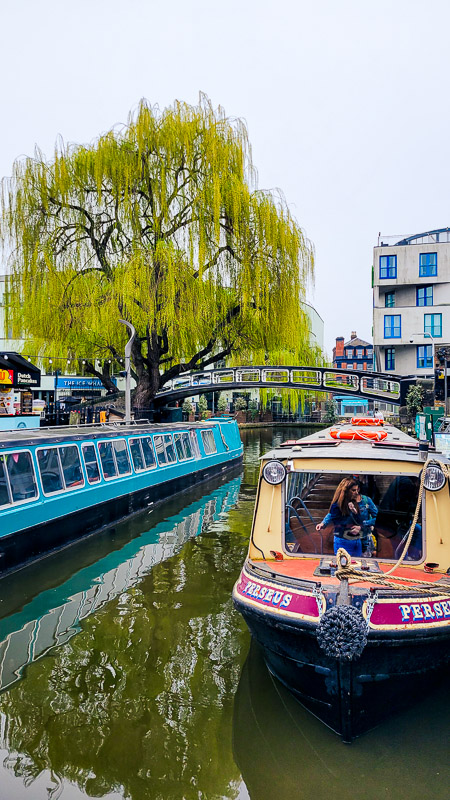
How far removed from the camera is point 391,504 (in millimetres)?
9781

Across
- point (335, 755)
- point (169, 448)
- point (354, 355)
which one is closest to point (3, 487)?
point (335, 755)

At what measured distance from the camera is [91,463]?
13922mm

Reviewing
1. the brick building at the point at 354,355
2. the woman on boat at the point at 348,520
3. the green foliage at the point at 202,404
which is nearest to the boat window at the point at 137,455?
the woman on boat at the point at 348,520

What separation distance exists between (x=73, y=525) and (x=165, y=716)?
6804mm

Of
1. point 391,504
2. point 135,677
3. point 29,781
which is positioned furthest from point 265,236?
point 29,781

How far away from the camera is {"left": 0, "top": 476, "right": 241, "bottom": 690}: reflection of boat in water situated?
24.9 feet

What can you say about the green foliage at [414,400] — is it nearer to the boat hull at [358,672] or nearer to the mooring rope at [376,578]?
the mooring rope at [376,578]

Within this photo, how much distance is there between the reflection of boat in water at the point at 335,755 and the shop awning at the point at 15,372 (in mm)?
22821

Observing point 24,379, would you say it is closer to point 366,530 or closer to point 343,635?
point 366,530

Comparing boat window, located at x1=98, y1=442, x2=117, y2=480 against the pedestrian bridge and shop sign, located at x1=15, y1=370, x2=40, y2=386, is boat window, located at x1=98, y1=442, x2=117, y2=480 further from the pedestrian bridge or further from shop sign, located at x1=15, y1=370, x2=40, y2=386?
the pedestrian bridge

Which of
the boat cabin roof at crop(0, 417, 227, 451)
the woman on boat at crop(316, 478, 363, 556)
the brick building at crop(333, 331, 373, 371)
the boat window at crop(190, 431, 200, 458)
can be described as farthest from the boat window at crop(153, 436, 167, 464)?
the brick building at crop(333, 331, 373, 371)

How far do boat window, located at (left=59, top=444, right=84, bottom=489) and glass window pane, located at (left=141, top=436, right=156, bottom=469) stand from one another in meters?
3.87

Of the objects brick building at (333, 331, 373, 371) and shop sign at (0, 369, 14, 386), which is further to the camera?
brick building at (333, 331, 373, 371)

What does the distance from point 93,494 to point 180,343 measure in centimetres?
1267
